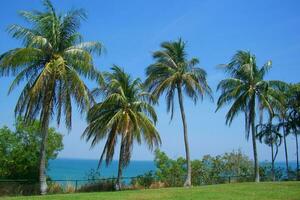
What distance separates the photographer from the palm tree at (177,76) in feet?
113

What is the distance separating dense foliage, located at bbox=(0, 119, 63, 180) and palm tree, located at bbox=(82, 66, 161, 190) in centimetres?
424

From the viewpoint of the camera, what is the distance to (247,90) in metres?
37.4

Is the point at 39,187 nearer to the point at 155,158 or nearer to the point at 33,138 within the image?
the point at 33,138

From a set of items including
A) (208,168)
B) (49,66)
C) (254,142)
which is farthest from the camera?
(208,168)

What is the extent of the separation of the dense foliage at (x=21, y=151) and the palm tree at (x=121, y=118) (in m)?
4.24

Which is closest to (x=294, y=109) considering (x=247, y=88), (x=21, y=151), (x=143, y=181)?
(x=247, y=88)

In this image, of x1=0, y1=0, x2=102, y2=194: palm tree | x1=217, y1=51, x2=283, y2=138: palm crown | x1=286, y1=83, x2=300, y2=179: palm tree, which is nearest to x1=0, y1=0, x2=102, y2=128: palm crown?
x1=0, y1=0, x2=102, y2=194: palm tree

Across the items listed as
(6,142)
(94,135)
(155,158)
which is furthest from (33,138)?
(155,158)

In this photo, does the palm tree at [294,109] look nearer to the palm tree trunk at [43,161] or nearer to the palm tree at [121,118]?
the palm tree at [121,118]

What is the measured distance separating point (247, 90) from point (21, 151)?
18198 mm

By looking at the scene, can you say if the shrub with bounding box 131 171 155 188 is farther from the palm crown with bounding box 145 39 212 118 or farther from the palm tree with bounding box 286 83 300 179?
the palm tree with bounding box 286 83 300 179

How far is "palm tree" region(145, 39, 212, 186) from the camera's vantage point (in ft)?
113

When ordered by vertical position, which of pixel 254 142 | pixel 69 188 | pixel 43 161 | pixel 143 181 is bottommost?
pixel 69 188

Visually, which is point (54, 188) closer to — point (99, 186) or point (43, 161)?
point (43, 161)
